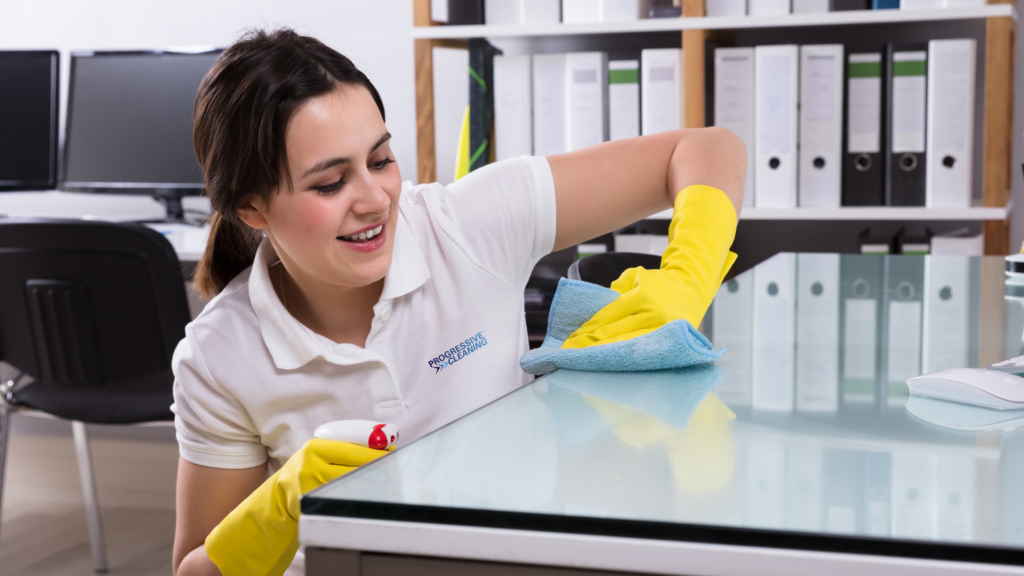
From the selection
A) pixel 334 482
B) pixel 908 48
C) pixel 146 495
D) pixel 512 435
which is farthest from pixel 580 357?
pixel 146 495

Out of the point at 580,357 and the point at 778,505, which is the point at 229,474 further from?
the point at 778,505

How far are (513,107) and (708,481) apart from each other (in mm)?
1592

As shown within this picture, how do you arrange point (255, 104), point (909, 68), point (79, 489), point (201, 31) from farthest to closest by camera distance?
point (79, 489)
point (201, 31)
point (909, 68)
point (255, 104)

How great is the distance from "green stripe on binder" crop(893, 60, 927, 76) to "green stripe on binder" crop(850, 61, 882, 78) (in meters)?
0.03

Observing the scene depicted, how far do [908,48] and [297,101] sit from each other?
138 cm

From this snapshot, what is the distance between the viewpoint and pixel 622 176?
100 centimetres

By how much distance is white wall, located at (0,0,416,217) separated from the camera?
2209 mm

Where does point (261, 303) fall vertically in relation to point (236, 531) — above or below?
above

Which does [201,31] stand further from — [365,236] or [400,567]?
[400,567]

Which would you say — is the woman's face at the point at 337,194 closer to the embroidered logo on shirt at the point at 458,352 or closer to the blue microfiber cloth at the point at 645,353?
the embroidered logo on shirt at the point at 458,352

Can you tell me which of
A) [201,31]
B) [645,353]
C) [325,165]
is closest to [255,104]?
[325,165]

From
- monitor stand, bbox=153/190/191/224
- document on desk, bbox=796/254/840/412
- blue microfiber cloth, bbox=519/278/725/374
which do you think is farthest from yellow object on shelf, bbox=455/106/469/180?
blue microfiber cloth, bbox=519/278/725/374

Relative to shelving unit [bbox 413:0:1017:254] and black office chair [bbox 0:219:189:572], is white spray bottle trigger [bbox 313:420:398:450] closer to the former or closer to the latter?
black office chair [bbox 0:219:189:572]

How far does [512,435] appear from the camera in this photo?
481 millimetres
